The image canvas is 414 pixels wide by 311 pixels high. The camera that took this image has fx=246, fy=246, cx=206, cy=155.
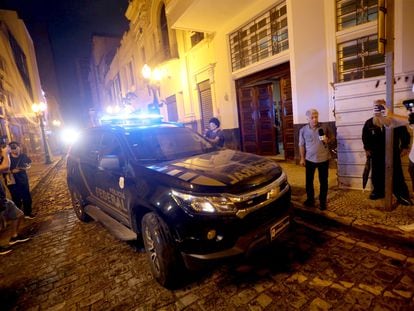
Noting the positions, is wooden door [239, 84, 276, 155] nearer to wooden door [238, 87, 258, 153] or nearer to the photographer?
A: wooden door [238, 87, 258, 153]

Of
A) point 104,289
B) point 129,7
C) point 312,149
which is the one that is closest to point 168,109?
point 129,7

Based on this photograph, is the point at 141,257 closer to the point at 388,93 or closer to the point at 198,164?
the point at 198,164

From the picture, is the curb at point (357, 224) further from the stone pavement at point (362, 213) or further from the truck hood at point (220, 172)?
the truck hood at point (220, 172)

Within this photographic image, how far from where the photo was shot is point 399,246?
3211 mm

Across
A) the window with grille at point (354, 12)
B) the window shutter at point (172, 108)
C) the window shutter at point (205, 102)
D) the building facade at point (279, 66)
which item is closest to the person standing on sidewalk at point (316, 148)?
the building facade at point (279, 66)

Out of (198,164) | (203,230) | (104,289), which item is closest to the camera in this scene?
(203,230)

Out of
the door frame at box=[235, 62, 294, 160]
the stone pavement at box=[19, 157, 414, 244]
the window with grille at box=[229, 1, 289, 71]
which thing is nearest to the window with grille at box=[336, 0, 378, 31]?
the window with grille at box=[229, 1, 289, 71]

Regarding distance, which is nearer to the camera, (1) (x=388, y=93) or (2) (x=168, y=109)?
(1) (x=388, y=93)

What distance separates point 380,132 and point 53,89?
73.3 metres

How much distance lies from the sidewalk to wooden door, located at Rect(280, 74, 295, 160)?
2766mm

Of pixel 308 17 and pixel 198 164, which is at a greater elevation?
pixel 308 17

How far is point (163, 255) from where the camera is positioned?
8.66ft

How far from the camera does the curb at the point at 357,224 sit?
10.7 ft

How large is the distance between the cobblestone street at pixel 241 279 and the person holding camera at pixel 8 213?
2.00ft
